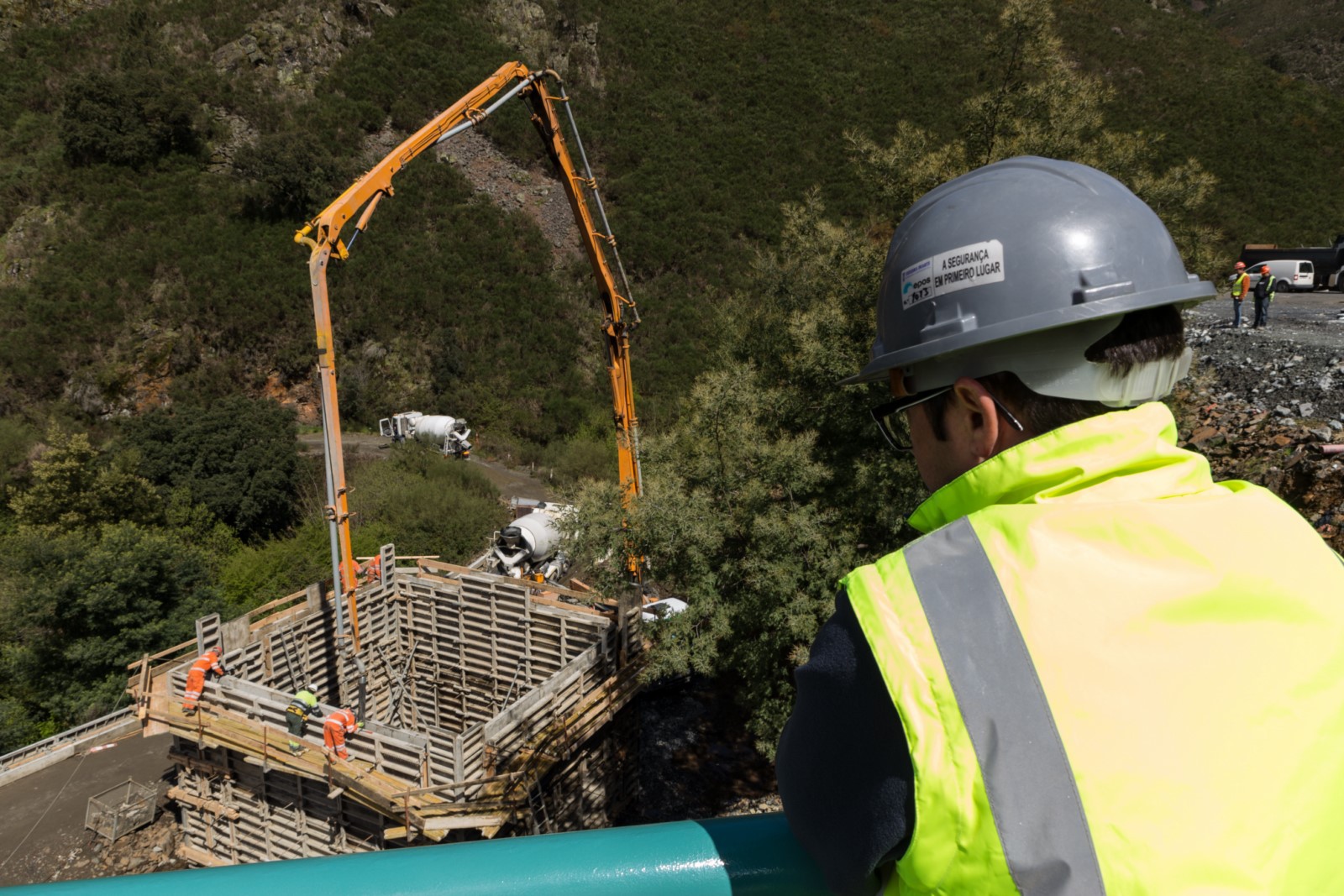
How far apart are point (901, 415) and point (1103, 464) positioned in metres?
0.55

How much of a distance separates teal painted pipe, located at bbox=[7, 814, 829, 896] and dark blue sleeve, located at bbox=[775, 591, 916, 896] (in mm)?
106

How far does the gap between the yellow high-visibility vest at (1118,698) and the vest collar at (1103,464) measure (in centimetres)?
7

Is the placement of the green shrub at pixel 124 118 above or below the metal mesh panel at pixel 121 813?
above

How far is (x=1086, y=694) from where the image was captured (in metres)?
0.78

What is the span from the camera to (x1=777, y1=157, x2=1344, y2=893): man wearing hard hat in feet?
2.46

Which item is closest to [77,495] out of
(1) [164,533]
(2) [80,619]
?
(1) [164,533]

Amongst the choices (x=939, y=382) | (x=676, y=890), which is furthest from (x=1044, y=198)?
(x=676, y=890)

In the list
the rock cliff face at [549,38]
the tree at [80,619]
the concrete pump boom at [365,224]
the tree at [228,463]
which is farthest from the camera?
the rock cliff face at [549,38]

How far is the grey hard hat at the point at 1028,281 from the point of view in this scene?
4.05 feet

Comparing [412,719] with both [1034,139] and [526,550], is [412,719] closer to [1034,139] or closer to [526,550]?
[526,550]

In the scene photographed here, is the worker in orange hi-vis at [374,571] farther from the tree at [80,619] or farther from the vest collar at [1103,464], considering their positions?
the vest collar at [1103,464]

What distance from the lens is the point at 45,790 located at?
1587cm

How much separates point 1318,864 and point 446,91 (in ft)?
185

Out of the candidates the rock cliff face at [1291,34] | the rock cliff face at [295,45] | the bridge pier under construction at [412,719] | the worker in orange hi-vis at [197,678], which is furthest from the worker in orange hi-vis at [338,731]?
the rock cliff face at [1291,34]
